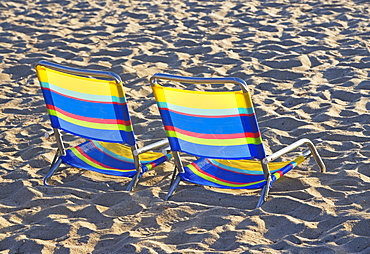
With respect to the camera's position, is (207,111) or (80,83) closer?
(207,111)

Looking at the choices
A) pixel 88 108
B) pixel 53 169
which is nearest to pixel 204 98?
pixel 88 108

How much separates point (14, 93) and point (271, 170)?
3.37 metres

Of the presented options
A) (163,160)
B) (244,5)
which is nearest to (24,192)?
(163,160)

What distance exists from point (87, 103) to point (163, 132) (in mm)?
1302

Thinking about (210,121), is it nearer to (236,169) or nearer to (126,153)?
(236,169)

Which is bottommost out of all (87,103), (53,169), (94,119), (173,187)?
(53,169)

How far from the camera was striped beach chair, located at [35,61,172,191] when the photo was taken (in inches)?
147

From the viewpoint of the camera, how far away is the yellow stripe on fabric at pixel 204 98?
3357 millimetres

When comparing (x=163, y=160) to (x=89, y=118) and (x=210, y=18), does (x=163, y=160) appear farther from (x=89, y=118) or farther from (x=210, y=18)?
(x=210, y=18)

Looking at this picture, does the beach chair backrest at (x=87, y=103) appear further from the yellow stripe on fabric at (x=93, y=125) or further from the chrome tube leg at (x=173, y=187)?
the chrome tube leg at (x=173, y=187)

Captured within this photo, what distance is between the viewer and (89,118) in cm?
393

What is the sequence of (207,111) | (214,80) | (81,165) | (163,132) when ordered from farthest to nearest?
(163,132) → (81,165) → (207,111) → (214,80)

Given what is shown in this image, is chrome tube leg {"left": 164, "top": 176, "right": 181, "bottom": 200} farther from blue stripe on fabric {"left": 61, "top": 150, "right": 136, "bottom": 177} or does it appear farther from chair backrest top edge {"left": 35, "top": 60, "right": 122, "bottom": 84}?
chair backrest top edge {"left": 35, "top": 60, "right": 122, "bottom": 84}

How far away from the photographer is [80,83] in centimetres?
381
